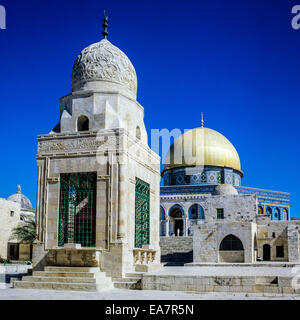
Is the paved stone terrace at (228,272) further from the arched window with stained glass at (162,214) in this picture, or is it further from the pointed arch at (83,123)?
the arched window with stained glass at (162,214)

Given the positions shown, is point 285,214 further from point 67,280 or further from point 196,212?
point 67,280

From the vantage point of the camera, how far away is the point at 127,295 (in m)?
11.1

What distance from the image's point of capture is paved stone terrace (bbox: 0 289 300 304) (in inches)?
409

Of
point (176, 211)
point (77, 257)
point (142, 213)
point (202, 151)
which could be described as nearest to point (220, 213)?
point (176, 211)

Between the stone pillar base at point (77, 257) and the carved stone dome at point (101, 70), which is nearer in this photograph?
the stone pillar base at point (77, 257)

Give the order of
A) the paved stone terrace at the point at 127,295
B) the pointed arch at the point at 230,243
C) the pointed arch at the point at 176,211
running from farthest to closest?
the pointed arch at the point at 176,211 < the pointed arch at the point at 230,243 < the paved stone terrace at the point at 127,295

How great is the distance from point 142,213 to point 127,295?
4.96 metres

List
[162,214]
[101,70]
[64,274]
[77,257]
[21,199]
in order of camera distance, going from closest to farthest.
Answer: [64,274] → [77,257] → [101,70] → [162,214] → [21,199]

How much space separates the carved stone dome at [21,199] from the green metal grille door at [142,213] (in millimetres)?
29999

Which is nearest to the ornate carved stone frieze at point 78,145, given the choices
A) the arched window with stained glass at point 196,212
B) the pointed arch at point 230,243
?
the pointed arch at point 230,243

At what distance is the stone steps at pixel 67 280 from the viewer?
12055 mm
